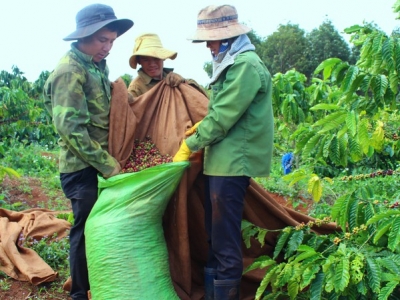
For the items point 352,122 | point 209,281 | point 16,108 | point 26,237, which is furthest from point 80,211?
point 16,108

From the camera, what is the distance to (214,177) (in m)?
3.26

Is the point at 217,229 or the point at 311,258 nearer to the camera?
the point at 311,258

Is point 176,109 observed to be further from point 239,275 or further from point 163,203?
point 239,275

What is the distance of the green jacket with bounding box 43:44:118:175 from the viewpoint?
324 centimetres

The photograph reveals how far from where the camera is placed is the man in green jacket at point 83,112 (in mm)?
3254

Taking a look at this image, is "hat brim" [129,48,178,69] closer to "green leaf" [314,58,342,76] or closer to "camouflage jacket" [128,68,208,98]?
"camouflage jacket" [128,68,208,98]

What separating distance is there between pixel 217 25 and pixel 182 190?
3.23 ft

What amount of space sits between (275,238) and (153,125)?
1.11 m

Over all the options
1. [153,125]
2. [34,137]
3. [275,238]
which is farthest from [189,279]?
[34,137]

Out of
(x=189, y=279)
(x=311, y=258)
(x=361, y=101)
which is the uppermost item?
(x=361, y=101)

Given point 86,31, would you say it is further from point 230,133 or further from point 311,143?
point 311,143

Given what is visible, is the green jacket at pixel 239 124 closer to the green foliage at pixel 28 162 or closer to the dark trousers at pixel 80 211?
the dark trousers at pixel 80 211

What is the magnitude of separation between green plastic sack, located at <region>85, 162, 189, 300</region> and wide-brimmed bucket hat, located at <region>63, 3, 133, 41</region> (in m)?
0.85

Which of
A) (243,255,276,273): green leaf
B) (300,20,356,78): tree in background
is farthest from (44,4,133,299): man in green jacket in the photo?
(300,20,356,78): tree in background
